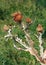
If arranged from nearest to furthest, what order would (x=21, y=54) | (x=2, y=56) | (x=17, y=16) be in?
1. (x=17, y=16)
2. (x=2, y=56)
3. (x=21, y=54)

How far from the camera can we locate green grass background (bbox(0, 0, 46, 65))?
564 cm

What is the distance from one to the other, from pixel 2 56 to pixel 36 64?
25.8 inches

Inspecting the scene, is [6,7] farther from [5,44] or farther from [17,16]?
[17,16]

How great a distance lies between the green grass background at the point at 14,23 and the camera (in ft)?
18.5

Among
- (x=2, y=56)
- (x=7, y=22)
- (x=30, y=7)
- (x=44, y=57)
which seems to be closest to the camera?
(x=44, y=57)

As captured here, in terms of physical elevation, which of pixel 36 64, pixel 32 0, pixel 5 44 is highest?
pixel 32 0

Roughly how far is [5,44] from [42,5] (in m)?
2.17

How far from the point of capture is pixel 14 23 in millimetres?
7148

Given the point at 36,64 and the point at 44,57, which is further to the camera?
the point at 36,64

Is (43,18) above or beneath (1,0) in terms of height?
beneath

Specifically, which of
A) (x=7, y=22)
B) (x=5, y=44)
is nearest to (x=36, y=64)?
(x=5, y=44)

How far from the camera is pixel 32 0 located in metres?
8.04

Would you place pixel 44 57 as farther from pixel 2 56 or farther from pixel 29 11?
pixel 29 11

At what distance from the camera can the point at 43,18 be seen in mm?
7320
